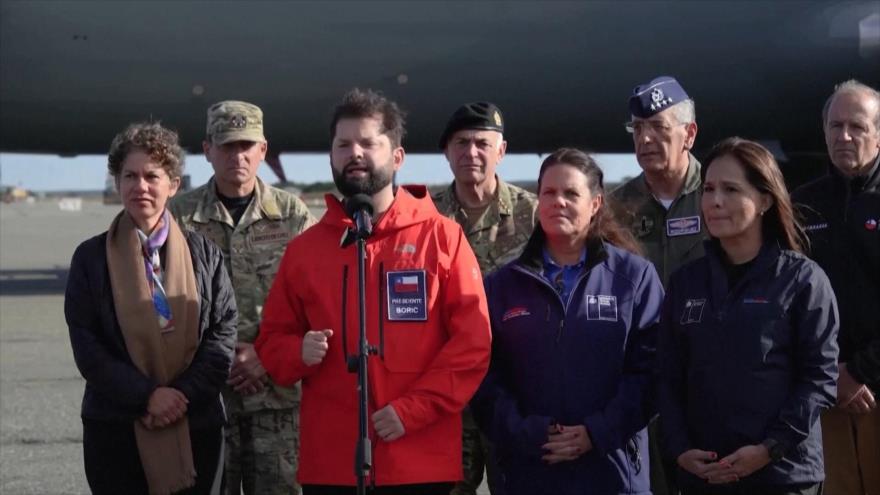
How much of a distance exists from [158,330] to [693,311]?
1566mm

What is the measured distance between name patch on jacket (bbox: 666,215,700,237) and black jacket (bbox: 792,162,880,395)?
0.37 metres

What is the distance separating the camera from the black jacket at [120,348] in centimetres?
333

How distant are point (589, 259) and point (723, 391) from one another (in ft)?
1.80

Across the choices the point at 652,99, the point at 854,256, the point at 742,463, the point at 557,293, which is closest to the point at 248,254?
the point at 557,293

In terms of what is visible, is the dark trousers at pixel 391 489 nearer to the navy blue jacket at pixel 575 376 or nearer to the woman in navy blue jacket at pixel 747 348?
the navy blue jacket at pixel 575 376

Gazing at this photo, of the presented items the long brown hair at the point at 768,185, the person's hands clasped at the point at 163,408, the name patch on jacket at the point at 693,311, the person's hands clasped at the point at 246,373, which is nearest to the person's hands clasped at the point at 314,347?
the person's hands clasped at the point at 163,408

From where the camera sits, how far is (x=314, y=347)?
299 centimetres

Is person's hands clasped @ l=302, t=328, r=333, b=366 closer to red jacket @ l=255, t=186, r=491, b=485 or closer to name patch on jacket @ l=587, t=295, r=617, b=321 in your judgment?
red jacket @ l=255, t=186, r=491, b=485

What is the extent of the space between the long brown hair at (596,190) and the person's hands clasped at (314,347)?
85 cm

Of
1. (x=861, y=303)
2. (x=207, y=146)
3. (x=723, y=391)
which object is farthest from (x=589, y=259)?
(x=207, y=146)

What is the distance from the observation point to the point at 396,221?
10.4 ft

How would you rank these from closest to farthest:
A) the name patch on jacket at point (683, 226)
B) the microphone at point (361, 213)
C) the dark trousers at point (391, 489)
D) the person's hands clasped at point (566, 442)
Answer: the microphone at point (361, 213)
the dark trousers at point (391, 489)
the person's hands clasped at point (566, 442)
the name patch on jacket at point (683, 226)

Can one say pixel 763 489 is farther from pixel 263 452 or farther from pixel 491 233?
pixel 263 452

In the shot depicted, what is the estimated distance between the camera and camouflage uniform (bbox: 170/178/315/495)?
402 centimetres
